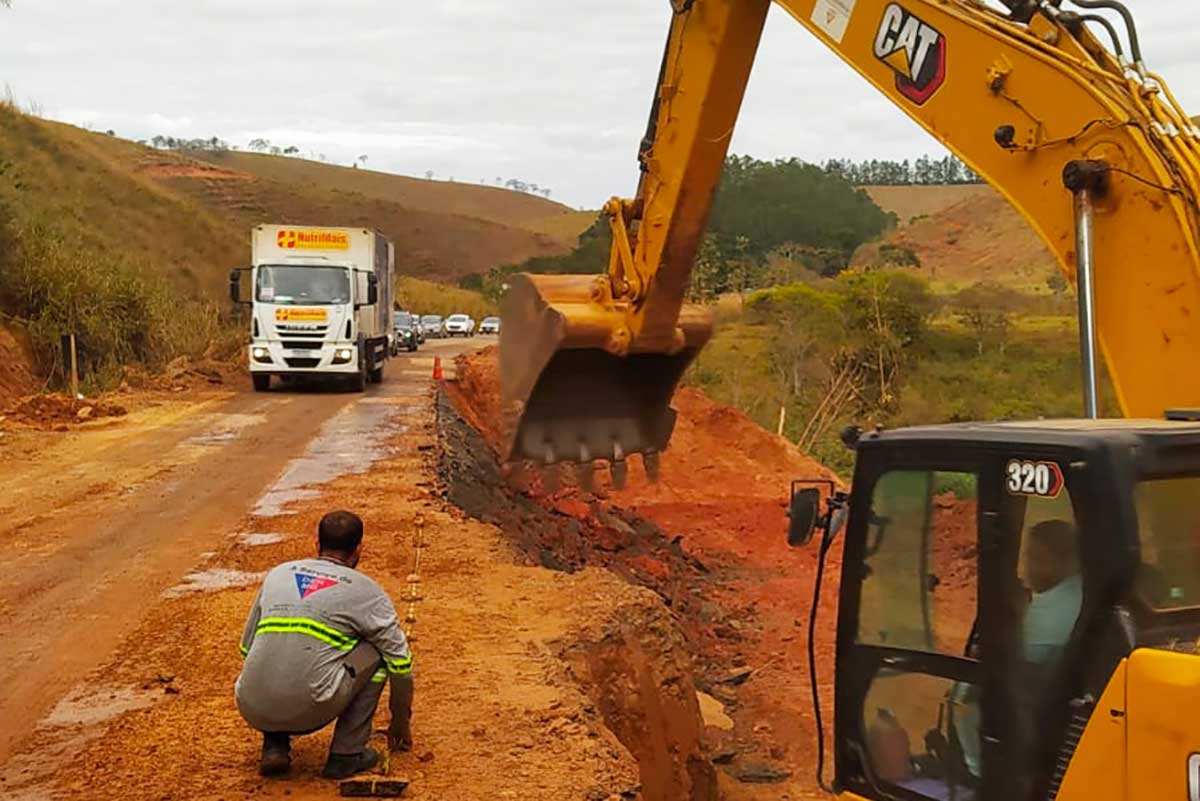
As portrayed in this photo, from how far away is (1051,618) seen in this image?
13.3ft

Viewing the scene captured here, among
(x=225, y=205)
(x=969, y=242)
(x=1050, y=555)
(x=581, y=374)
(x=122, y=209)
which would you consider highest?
(x=969, y=242)

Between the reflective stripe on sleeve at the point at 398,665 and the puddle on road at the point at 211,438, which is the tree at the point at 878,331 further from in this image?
the reflective stripe on sleeve at the point at 398,665

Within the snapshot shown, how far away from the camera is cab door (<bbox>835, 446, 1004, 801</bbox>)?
4363 millimetres

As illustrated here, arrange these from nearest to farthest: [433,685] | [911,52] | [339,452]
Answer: [911,52] → [433,685] → [339,452]

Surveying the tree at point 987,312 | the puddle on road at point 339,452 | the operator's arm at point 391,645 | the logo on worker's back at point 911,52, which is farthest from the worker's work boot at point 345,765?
the tree at point 987,312

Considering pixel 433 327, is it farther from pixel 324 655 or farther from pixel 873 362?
pixel 324 655

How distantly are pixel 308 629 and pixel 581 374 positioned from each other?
3128mm

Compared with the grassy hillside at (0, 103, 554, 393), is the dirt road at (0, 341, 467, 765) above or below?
below

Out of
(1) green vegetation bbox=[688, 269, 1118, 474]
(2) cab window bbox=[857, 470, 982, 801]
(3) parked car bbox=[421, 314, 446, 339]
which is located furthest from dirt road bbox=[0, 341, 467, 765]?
(3) parked car bbox=[421, 314, 446, 339]

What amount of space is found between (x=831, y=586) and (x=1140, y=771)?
14.5m

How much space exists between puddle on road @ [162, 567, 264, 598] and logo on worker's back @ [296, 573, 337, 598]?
13.3ft

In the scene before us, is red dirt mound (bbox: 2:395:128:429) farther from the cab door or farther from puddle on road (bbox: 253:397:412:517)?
the cab door

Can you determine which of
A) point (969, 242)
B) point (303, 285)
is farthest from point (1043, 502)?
point (969, 242)

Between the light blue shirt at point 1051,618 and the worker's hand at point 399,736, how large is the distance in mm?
3090
